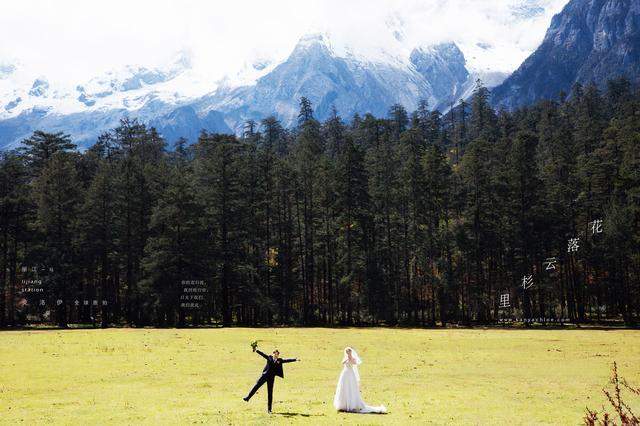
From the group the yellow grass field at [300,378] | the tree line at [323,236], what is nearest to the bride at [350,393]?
the yellow grass field at [300,378]

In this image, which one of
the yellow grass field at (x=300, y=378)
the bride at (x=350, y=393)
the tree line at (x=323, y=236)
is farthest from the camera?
the tree line at (x=323, y=236)

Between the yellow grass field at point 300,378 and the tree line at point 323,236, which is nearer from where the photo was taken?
the yellow grass field at point 300,378

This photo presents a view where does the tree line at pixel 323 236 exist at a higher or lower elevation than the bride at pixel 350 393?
higher

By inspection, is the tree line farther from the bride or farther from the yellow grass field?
the bride

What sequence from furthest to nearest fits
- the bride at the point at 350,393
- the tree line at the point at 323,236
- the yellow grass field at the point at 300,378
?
1. the tree line at the point at 323,236
2. the bride at the point at 350,393
3. the yellow grass field at the point at 300,378

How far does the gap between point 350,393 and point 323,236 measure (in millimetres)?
53346

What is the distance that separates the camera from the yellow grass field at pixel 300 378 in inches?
784

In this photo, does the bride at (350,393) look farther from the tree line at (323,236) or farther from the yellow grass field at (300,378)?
the tree line at (323,236)

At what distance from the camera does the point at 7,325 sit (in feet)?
218

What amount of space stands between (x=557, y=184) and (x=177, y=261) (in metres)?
46.8

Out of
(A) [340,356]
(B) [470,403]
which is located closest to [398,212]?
(A) [340,356]

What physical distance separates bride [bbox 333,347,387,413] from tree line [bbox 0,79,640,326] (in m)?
46.2

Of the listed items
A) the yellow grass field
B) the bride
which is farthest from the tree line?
the bride

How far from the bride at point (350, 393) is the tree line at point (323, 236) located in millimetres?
46238
